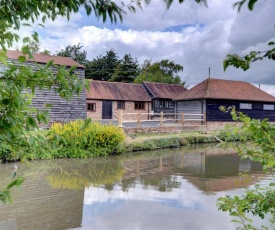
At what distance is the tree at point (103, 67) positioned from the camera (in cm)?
4559

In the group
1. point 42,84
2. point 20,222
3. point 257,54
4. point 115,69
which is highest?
point 115,69

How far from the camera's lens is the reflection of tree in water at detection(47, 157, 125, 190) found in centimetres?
929

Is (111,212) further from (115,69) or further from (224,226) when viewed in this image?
(115,69)

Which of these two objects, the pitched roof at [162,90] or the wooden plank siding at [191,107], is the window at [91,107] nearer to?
the pitched roof at [162,90]

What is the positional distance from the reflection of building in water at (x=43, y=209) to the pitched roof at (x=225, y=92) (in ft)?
67.5

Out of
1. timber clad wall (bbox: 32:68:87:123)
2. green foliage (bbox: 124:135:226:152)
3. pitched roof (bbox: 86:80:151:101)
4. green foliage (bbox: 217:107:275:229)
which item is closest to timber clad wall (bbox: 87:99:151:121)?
pitched roof (bbox: 86:80:151:101)

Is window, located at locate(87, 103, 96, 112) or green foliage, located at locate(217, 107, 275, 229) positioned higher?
window, located at locate(87, 103, 96, 112)

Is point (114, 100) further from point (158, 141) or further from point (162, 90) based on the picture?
point (158, 141)

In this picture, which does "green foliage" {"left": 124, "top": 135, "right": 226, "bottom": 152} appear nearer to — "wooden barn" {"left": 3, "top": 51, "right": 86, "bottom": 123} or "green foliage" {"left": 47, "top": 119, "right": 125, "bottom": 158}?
"green foliage" {"left": 47, "top": 119, "right": 125, "bottom": 158}

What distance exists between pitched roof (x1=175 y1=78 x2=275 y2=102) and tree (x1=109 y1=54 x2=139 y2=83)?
52.3 feet

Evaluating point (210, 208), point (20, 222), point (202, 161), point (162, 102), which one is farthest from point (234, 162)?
point (162, 102)

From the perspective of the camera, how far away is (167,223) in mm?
5871

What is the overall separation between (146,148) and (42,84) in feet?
49.4

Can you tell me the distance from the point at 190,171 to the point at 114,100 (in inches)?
732
